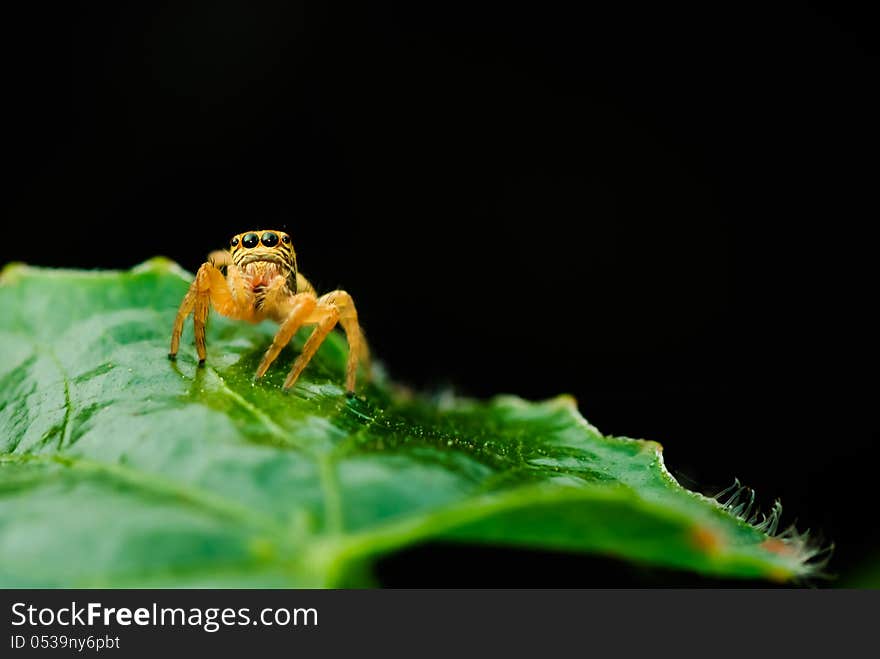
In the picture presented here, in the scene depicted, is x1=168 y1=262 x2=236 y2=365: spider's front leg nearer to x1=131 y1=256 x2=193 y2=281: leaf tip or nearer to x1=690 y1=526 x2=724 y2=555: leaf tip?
x1=131 y1=256 x2=193 y2=281: leaf tip

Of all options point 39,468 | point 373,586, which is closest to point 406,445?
point 373,586

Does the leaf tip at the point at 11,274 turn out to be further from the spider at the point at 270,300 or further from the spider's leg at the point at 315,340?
the spider's leg at the point at 315,340

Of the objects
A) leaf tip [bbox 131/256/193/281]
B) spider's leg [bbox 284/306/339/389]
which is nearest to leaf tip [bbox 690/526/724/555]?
spider's leg [bbox 284/306/339/389]

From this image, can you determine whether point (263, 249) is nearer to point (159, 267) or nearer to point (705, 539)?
point (159, 267)

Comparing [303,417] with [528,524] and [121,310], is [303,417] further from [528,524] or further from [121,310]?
[121,310]

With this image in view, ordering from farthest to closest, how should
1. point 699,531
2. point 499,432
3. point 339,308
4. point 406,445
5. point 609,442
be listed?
point 339,308 < point 499,432 < point 609,442 < point 406,445 < point 699,531
